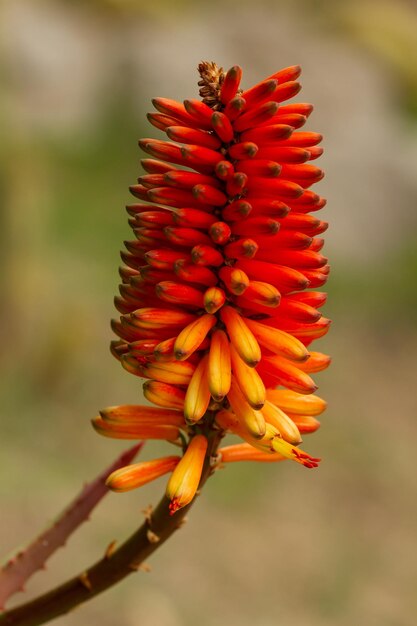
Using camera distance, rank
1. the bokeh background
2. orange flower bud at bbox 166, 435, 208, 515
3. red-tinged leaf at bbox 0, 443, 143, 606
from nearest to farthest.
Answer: orange flower bud at bbox 166, 435, 208, 515 → red-tinged leaf at bbox 0, 443, 143, 606 → the bokeh background

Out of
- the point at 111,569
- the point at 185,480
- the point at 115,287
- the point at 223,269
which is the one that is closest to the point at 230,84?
the point at 223,269

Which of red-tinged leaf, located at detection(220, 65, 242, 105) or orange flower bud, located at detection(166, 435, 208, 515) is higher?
red-tinged leaf, located at detection(220, 65, 242, 105)

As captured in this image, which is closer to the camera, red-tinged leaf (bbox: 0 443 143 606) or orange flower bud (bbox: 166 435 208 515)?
orange flower bud (bbox: 166 435 208 515)

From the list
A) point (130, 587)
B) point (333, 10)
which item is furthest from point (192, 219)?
point (333, 10)

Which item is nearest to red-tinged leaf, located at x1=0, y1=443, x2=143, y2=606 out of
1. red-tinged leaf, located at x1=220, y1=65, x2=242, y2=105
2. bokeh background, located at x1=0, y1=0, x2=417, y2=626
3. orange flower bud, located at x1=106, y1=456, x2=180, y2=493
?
orange flower bud, located at x1=106, y1=456, x2=180, y2=493

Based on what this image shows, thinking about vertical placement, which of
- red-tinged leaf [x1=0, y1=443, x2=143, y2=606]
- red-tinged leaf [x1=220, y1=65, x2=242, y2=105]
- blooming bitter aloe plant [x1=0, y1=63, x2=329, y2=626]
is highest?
red-tinged leaf [x1=220, y1=65, x2=242, y2=105]

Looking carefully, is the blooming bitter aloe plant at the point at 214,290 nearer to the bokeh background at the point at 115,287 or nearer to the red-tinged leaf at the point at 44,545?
the red-tinged leaf at the point at 44,545

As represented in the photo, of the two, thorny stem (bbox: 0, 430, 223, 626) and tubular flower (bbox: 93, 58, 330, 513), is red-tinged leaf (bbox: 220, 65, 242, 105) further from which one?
thorny stem (bbox: 0, 430, 223, 626)
